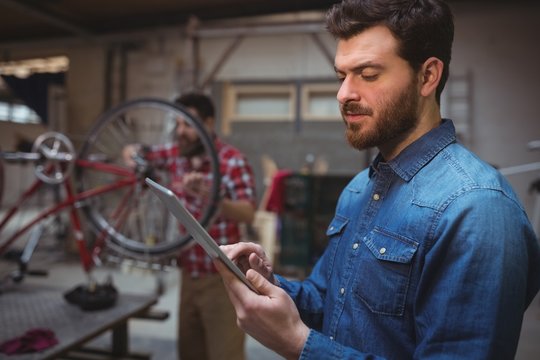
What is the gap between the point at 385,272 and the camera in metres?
0.76

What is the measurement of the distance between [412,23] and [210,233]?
1.31 meters

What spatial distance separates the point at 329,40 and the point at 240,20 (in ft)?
3.37

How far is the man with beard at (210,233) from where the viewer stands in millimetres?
1818

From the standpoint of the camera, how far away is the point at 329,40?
4.70m

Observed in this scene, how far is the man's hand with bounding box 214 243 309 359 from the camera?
0.69 metres

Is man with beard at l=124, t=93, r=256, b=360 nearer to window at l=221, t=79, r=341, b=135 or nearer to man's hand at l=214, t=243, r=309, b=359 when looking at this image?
man's hand at l=214, t=243, r=309, b=359

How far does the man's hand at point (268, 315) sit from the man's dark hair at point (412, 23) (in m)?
0.47

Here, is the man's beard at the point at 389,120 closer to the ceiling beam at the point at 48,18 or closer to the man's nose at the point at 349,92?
the man's nose at the point at 349,92

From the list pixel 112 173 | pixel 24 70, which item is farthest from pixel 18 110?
pixel 112 173

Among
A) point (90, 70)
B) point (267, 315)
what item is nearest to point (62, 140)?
point (267, 315)

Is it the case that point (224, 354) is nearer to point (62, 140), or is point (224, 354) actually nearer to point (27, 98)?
point (62, 140)

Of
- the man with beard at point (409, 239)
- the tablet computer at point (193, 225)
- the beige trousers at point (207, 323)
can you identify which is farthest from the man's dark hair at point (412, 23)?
the beige trousers at point (207, 323)

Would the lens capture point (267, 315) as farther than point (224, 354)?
No

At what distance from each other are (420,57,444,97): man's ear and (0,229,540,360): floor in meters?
0.99
